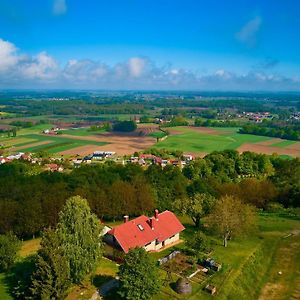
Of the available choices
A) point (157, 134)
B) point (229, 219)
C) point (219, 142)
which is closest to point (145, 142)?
point (157, 134)

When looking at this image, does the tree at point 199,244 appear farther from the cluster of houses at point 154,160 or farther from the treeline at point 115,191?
the cluster of houses at point 154,160

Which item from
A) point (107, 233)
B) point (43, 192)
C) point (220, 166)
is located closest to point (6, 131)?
point (220, 166)

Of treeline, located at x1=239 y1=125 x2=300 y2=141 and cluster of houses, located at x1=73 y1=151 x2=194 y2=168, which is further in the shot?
treeline, located at x1=239 y1=125 x2=300 y2=141

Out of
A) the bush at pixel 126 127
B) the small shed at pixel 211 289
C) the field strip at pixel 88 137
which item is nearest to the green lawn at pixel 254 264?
the small shed at pixel 211 289

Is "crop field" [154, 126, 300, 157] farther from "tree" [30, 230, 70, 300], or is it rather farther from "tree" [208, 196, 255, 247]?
"tree" [30, 230, 70, 300]

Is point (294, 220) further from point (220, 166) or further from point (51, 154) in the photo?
point (51, 154)

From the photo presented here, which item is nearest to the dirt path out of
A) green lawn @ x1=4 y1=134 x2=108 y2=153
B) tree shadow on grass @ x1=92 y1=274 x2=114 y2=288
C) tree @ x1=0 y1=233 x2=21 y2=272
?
tree shadow on grass @ x1=92 y1=274 x2=114 y2=288

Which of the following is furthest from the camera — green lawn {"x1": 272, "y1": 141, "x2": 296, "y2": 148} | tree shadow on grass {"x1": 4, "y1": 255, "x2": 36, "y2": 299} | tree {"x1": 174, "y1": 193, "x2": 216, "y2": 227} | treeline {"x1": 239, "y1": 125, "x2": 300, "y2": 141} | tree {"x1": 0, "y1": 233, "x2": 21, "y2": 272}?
treeline {"x1": 239, "y1": 125, "x2": 300, "y2": 141}

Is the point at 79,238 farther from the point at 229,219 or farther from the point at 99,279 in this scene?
the point at 229,219
